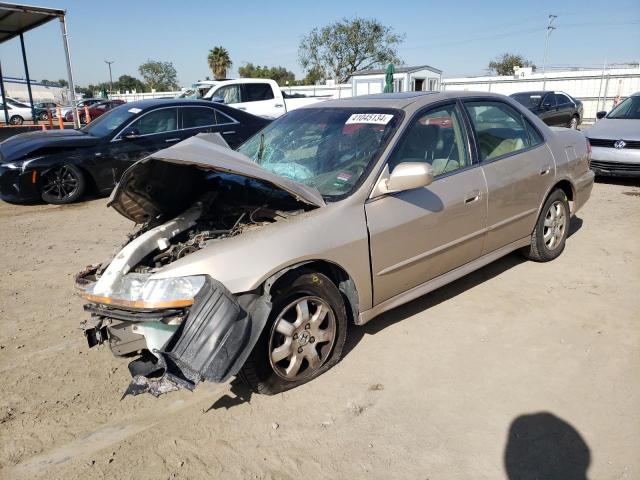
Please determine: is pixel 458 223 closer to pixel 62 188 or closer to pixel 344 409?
pixel 344 409

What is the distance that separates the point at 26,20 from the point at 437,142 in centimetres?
1347

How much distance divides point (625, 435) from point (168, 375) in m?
2.36

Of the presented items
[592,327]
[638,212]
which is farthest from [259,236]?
[638,212]

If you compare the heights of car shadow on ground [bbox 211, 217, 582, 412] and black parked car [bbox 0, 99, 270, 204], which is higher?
black parked car [bbox 0, 99, 270, 204]

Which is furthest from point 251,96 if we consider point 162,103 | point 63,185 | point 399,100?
point 399,100

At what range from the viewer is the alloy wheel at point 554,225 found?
15.3ft

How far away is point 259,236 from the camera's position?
2771 millimetres

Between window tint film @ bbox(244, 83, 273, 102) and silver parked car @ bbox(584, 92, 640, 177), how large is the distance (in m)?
7.57

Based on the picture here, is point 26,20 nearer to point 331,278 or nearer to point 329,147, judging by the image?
point 329,147

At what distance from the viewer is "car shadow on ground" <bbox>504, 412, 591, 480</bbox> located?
7.59 ft

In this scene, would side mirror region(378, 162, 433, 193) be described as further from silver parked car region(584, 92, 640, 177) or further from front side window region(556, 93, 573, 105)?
front side window region(556, 93, 573, 105)

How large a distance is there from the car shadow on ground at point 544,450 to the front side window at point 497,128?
6.69 ft

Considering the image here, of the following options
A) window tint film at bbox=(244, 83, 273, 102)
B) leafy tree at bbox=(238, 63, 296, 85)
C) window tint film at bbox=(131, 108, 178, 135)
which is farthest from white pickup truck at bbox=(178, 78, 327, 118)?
leafy tree at bbox=(238, 63, 296, 85)

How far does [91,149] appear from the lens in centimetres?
769
